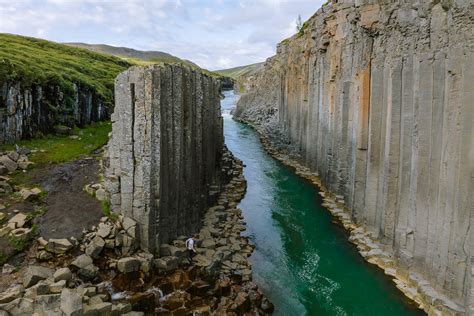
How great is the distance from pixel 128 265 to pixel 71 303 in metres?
2.76

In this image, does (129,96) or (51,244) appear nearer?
(51,244)

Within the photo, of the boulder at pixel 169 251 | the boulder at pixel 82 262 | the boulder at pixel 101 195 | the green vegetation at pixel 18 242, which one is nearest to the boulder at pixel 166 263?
the boulder at pixel 169 251

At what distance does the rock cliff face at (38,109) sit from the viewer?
67.7 ft

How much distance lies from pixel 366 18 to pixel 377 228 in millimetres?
8513

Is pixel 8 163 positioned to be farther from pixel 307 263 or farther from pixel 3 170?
pixel 307 263

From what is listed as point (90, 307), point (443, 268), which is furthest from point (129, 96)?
point (443, 268)

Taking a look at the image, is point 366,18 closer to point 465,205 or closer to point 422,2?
point 422,2

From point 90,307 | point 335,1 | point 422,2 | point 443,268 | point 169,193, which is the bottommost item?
point 90,307

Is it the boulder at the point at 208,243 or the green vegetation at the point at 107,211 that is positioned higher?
the green vegetation at the point at 107,211

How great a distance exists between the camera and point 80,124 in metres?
28.0

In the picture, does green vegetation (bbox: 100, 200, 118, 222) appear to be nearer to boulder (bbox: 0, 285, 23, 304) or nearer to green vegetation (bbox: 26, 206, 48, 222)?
green vegetation (bbox: 26, 206, 48, 222)

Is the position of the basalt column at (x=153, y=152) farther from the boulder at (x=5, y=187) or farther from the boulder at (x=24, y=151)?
the boulder at (x=24, y=151)

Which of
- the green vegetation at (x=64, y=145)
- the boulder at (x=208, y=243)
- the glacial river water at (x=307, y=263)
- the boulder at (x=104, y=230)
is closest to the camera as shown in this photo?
the glacial river water at (x=307, y=263)

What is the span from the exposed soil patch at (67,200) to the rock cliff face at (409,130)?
10.3 metres
